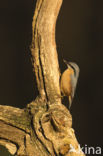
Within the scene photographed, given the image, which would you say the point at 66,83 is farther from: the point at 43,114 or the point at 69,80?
the point at 43,114

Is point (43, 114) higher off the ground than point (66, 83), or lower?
lower

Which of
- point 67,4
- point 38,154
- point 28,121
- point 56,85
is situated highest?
point 67,4

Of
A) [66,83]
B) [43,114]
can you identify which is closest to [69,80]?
[66,83]

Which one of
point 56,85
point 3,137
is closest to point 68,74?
point 56,85

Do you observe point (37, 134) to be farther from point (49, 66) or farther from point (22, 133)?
point (49, 66)

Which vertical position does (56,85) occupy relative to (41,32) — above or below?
below

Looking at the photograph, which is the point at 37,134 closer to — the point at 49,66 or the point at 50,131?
the point at 50,131

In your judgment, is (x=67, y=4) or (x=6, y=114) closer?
(x=6, y=114)

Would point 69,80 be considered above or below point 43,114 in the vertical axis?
above
